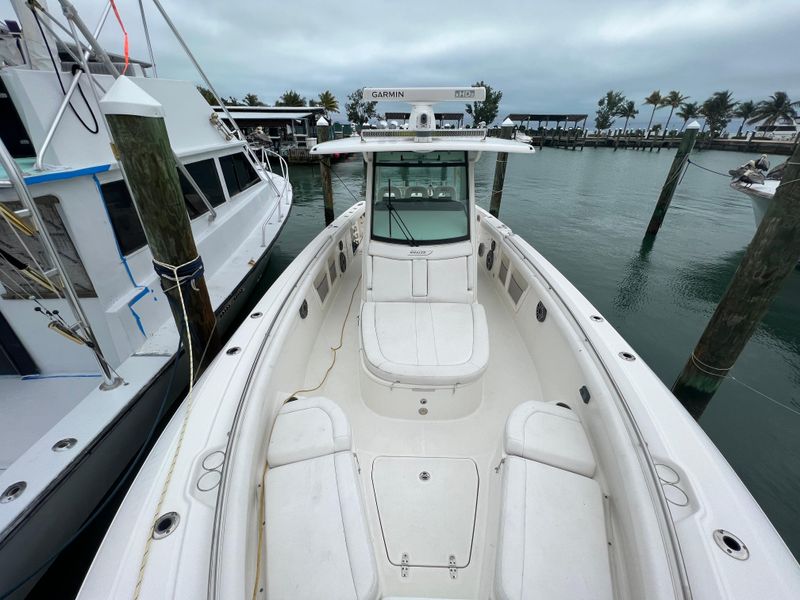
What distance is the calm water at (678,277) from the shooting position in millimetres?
3572

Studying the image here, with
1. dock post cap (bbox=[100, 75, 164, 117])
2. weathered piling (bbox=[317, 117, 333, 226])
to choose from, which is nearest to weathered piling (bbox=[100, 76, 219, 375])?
dock post cap (bbox=[100, 75, 164, 117])

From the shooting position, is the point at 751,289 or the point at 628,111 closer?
the point at 751,289

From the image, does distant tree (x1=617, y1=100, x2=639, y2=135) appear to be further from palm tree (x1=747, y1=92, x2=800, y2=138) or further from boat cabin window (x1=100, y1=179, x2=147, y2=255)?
boat cabin window (x1=100, y1=179, x2=147, y2=255)

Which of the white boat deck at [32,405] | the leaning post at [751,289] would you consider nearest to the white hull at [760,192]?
the leaning post at [751,289]

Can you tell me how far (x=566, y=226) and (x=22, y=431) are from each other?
38.6 feet

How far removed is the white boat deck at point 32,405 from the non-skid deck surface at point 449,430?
1.96 meters

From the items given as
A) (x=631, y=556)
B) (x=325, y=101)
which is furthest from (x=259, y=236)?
(x=325, y=101)

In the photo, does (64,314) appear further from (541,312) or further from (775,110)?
(775,110)

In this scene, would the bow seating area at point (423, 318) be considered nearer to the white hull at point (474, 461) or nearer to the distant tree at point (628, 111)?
the white hull at point (474, 461)

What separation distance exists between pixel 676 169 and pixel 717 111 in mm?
56687

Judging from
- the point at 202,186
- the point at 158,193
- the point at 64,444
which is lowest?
the point at 64,444

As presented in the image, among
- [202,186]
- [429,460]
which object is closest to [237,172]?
[202,186]

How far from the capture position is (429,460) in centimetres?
Answer: 245

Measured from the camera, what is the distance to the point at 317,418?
2.12 metres
